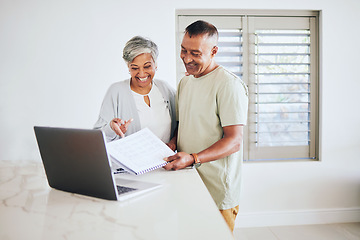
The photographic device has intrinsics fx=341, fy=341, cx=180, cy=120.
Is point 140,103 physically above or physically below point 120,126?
above

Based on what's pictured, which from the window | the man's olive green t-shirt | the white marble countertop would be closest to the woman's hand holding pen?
the man's olive green t-shirt

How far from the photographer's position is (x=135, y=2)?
8.65 feet

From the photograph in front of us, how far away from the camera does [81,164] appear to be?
1.01 meters

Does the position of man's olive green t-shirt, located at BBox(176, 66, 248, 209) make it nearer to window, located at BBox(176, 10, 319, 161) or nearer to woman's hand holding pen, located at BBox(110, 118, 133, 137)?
woman's hand holding pen, located at BBox(110, 118, 133, 137)

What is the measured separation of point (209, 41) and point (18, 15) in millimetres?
1644

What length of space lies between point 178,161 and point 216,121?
350mm

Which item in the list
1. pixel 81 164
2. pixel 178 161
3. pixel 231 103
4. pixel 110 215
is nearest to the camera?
pixel 110 215

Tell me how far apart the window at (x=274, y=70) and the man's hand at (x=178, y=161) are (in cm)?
152

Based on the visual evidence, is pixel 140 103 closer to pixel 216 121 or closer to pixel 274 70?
pixel 216 121

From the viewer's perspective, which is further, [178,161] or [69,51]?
[69,51]

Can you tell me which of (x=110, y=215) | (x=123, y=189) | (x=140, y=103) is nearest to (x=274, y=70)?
(x=140, y=103)

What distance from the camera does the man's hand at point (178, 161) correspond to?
1365mm

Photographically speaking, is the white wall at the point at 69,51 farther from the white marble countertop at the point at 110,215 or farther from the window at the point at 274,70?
the white marble countertop at the point at 110,215

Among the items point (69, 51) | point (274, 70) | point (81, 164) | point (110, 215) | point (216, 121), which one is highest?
point (69, 51)
